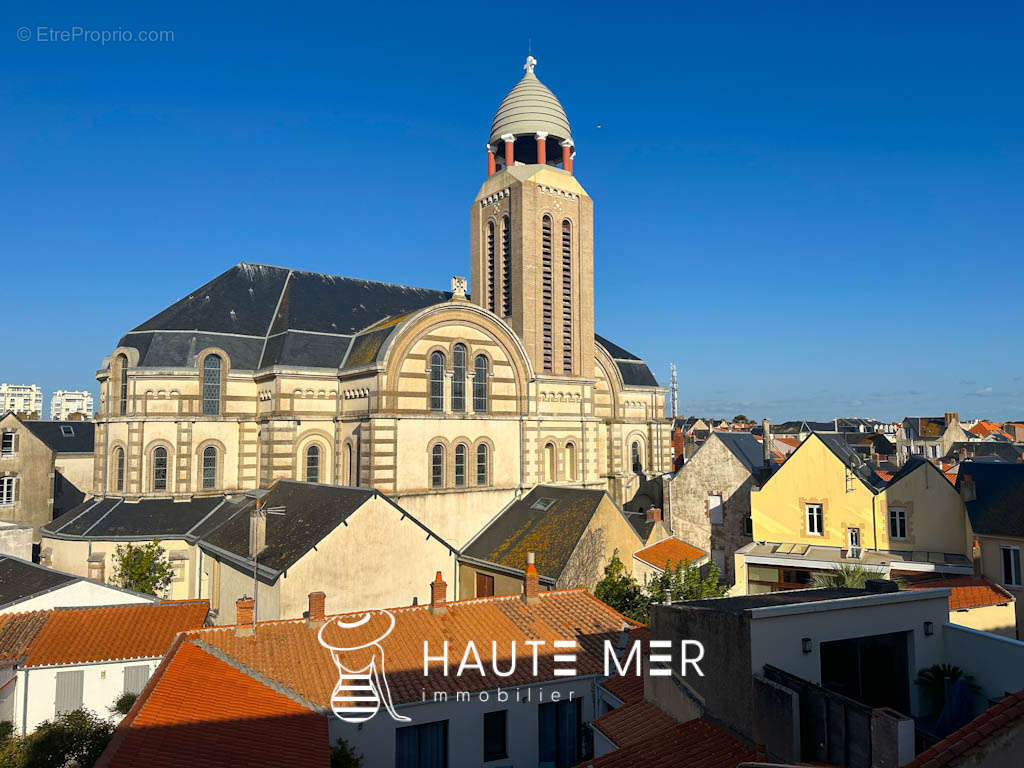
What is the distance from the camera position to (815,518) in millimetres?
29703

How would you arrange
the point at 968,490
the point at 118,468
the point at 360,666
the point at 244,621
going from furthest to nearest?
the point at 118,468
the point at 968,490
the point at 244,621
the point at 360,666

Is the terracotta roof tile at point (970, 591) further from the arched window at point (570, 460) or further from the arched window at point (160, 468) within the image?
the arched window at point (160, 468)

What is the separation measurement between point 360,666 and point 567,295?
80.8ft

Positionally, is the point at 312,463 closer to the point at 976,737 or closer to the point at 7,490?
the point at 7,490

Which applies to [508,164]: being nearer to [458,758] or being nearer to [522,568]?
[522,568]

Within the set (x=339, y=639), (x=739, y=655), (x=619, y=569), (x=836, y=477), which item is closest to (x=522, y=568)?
(x=619, y=569)

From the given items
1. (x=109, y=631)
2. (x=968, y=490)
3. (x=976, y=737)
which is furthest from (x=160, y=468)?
(x=968, y=490)

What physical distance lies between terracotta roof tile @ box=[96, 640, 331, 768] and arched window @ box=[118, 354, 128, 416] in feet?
67.7

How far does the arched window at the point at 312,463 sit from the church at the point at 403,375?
87 mm

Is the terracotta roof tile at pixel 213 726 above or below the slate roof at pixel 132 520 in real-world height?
below

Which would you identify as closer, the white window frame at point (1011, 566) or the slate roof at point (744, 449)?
the white window frame at point (1011, 566)

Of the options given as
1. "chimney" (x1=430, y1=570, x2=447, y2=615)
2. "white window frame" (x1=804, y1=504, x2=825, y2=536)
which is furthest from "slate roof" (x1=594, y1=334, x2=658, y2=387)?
"chimney" (x1=430, y1=570, x2=447, y2=615)

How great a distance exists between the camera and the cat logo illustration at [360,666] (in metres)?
13.6

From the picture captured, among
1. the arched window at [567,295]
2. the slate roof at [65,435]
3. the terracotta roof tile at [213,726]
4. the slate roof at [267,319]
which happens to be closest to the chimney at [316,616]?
the terracotta roof tile at [213,726]
